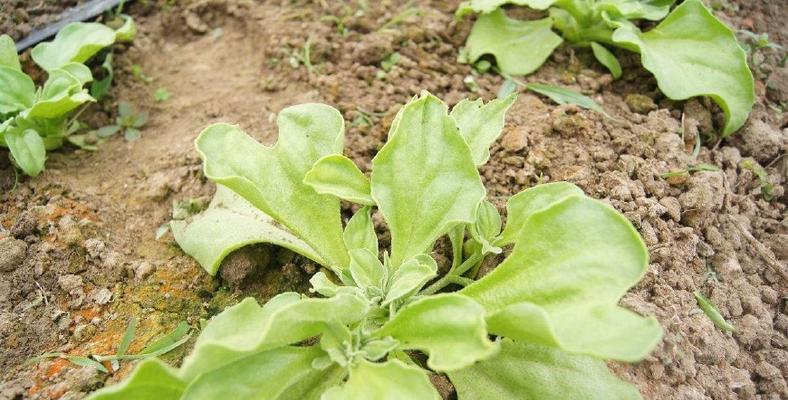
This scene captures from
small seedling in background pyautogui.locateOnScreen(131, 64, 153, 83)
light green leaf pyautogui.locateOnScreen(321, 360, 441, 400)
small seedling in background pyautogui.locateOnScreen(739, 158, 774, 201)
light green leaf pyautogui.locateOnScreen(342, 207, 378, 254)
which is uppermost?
light green leaf pyautogui.locateOnScreen(321, 360, 441, 400)

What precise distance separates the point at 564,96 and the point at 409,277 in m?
1.02

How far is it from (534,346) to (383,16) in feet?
5.08

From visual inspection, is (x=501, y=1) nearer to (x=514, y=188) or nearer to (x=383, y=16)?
(x=383, y=16)

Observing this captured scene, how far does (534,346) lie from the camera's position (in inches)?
63.6

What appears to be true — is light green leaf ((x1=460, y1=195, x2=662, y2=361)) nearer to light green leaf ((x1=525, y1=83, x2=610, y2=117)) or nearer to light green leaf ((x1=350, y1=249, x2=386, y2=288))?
light green leaf ((x1=350, y1=249, x2=386, y2=288))

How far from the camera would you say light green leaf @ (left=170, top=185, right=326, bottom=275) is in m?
1.90

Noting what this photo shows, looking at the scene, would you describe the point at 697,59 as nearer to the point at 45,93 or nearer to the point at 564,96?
the point at 564,96

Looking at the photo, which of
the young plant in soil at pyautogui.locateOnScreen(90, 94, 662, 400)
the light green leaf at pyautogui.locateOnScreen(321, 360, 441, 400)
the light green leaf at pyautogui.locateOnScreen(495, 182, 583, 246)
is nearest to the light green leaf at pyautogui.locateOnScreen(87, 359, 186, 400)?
the young plant in soil at pyautogui.locateOnScreen(90, 94, 662, 400)

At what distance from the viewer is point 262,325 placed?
156 cm

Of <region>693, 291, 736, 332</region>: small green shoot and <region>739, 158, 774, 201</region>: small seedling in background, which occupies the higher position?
<region>739, 158, 774, 201</region>: small seedling in background

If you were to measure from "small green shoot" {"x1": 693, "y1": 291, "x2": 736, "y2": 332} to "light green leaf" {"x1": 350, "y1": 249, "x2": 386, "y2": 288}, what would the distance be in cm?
83

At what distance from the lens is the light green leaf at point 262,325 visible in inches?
51.3

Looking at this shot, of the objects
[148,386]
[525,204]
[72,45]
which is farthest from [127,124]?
[525,204]

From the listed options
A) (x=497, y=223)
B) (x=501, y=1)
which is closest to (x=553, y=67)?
(x=501, y=1)
